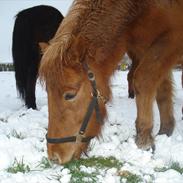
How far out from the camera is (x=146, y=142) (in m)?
3.88

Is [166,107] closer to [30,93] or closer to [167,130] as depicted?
[167,130]

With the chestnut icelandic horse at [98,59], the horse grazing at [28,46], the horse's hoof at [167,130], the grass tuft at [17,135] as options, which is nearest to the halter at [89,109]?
the chestnut icelandic horse at [98,59]

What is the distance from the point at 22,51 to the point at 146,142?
317 centimetres

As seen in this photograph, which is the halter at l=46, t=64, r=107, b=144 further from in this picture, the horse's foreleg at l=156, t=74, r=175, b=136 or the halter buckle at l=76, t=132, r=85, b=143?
the horse's foreleg at l=156, t=74, r=175, b=136

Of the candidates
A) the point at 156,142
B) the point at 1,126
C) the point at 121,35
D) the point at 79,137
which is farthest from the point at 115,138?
the point at 1,126

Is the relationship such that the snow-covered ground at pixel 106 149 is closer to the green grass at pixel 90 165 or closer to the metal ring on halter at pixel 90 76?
the green grass at pixel 90 165

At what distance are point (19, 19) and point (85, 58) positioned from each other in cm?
336

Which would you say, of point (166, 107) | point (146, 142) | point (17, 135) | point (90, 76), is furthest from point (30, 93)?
point (90, 76)

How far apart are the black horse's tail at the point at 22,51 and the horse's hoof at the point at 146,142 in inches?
116

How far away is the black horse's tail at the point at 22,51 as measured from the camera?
621 centimetres

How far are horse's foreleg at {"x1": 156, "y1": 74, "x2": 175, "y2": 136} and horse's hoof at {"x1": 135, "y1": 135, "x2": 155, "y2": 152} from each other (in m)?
0.53

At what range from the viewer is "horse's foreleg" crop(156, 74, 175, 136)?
14.5ft

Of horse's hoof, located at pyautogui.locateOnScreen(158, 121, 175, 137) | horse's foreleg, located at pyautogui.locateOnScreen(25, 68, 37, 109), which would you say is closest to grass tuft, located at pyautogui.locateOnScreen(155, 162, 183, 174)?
horse's hoof, located at pyautogui.locateOnScreen(158, 121, 175, 137)

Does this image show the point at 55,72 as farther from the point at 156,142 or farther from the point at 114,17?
the point at 156,142
